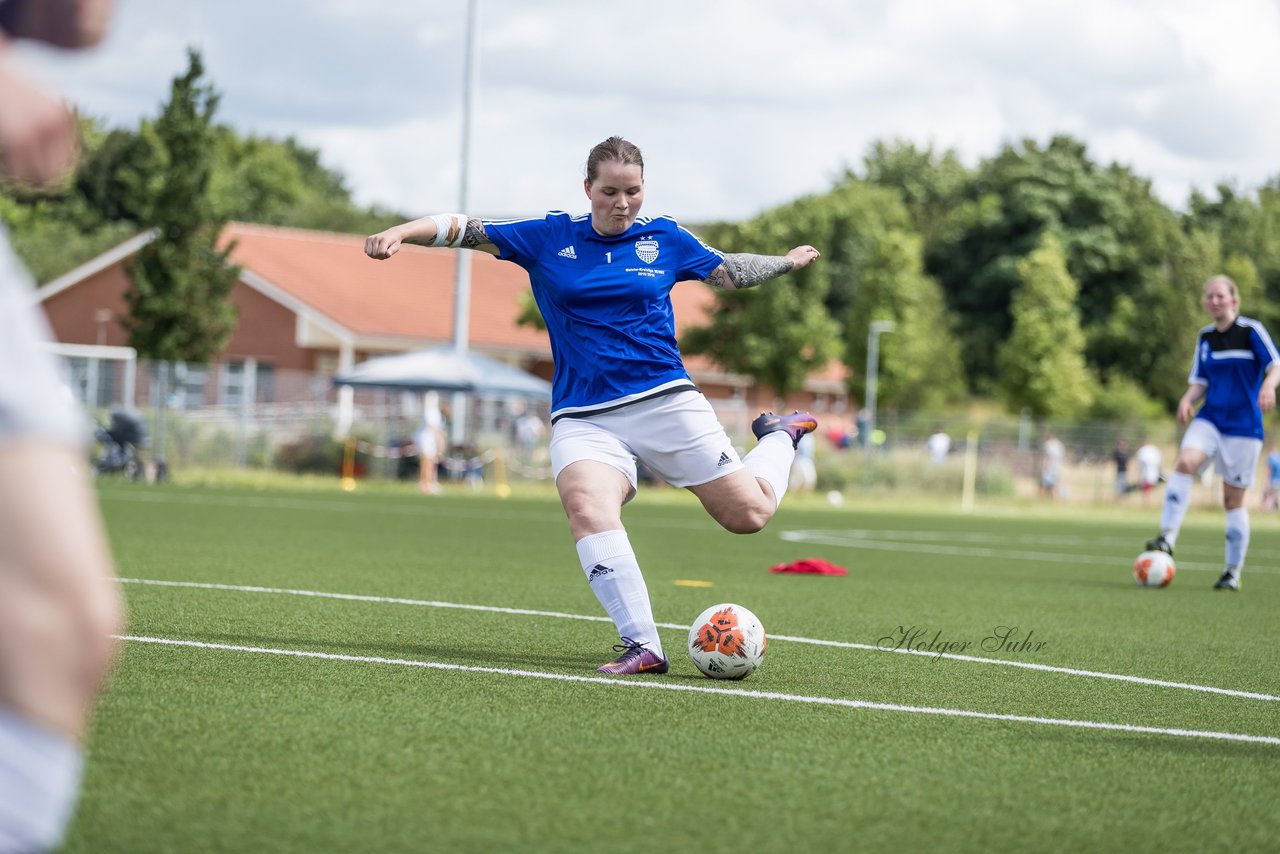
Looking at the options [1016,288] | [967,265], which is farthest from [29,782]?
[967,265]

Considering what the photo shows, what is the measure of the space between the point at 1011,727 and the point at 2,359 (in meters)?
4.11

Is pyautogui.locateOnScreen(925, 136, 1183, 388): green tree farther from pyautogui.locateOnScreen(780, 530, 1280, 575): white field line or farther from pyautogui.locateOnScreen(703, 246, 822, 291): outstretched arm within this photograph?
pyautogui.locateOnScreen(703, 246, 822, 291): outstretched arm

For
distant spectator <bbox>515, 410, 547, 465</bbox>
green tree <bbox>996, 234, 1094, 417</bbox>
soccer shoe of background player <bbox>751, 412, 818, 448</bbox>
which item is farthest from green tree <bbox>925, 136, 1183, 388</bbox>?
soccer shoe of background player <bbox>751, 412, 818, 448</bbox>

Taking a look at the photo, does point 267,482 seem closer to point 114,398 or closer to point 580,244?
point 114,398

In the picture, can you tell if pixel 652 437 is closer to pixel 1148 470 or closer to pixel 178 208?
pixel 178 208

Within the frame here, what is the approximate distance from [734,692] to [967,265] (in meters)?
73.0

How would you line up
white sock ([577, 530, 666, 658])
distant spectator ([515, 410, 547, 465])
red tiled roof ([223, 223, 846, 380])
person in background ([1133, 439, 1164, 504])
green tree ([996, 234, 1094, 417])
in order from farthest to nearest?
green tree ([996, 234, 1094, 417]), red tiled roof ([223, 223, 846, 380]), person in background ([1133, 439, 1164, 504]), distant spectator ([515, 410, 547, 465]), white sock ([577, 530, 666, 658])

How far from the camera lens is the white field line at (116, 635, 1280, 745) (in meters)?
5.63

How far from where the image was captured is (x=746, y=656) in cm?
649

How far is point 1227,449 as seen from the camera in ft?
42.8

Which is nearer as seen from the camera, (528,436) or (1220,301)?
(1220,301)

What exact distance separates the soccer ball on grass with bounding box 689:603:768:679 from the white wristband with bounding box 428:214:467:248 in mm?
1966

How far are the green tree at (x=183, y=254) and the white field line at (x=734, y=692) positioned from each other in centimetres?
3148

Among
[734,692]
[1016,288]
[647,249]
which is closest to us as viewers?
[734,692]
